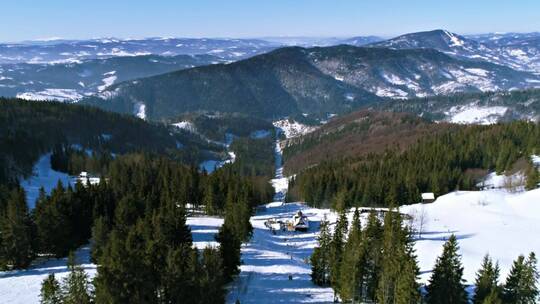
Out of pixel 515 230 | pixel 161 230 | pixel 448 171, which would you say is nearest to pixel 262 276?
pixel 161 230

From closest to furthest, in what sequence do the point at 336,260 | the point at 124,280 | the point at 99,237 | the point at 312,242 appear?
the point at 124,280
the point at 336,260
the point at 99,237
the point at 312,242

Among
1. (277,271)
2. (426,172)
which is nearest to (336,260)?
(277,271)

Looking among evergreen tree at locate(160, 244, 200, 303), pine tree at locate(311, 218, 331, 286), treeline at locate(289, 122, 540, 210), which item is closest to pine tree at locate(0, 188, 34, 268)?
evergreen tree at locate(160, 244, 200, 303)

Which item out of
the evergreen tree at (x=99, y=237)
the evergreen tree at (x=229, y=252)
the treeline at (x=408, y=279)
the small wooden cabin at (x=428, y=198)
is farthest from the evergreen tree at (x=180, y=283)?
the small wooden cabin at (x=428, y=198)

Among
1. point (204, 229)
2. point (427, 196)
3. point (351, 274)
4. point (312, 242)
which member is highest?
point (351, 274)

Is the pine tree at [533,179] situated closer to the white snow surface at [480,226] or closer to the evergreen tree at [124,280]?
the white snow surface at [480,226]

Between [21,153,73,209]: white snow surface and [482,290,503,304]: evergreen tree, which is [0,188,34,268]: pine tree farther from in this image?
[482,290,503,304]: evergreen tree

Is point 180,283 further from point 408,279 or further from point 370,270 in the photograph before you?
point 370,270
